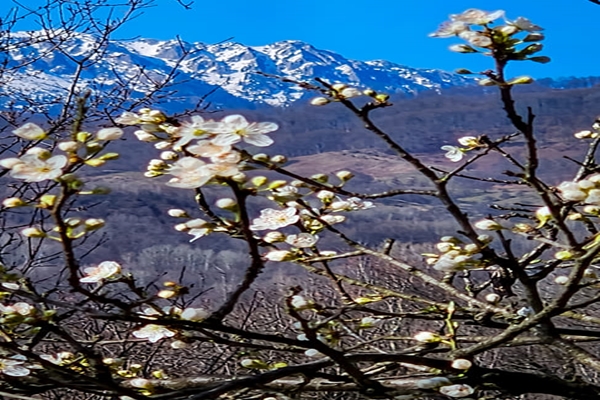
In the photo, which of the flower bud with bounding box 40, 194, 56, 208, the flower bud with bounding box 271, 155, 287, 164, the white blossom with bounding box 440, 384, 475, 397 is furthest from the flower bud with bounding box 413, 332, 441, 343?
the flower bud with bounding box 40, 194, 56, 208

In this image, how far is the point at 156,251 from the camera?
800 inches

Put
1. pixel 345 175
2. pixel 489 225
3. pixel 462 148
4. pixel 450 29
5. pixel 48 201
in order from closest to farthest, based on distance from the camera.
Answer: pixel 48 201 < pixel 450 29 < pixel 489 225 < pixel 345 175 < pixel 462 148

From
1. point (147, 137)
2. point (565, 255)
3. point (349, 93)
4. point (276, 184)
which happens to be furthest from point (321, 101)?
point (565, 255)

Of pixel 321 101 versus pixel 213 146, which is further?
pixel 321 101

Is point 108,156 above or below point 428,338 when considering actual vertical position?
above

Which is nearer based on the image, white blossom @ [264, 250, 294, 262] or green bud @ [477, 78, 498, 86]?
green bud @ [477, 78, 498, 86]

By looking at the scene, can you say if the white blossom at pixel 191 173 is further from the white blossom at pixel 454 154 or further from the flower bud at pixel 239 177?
the white blossom at pixel 454 154

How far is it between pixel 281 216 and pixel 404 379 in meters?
0.27

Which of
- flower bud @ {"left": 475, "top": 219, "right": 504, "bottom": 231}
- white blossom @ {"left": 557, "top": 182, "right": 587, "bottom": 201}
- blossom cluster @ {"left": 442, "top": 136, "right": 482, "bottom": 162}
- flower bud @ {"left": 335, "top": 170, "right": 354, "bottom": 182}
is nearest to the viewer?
white blossom @ {"left": 557, "top": 182, "right": 587, "bottom": 201}

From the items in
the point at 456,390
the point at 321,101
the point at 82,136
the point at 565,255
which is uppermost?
the point at 321,101

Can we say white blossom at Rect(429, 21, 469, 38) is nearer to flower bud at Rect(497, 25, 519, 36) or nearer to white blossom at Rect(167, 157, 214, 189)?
flower bud at Rect(497, 25, 519, 36)

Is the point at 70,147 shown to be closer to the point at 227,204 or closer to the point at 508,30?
the point at 227,204

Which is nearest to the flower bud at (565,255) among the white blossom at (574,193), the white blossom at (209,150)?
the white blossom at (574,193)

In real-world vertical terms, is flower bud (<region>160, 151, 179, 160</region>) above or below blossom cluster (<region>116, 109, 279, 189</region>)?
above
